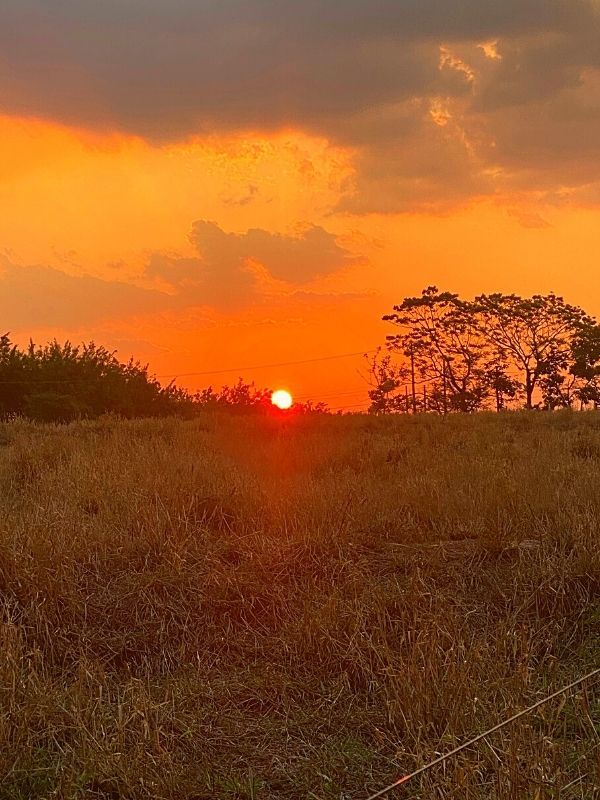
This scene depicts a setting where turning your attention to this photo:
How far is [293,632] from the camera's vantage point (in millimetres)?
4863

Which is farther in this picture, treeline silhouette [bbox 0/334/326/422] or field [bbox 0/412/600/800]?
treeline silhouette [bbox 0/334/326/422]

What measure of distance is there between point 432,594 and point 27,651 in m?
2.75

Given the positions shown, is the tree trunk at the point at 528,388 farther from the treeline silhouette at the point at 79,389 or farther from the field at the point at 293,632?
the field at the point at 293,632

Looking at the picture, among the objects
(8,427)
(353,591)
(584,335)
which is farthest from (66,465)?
(584,335)

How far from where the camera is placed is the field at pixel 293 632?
11.4 feet

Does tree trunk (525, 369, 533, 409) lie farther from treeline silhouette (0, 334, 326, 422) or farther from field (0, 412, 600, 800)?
field (0, 412, 600, 800)

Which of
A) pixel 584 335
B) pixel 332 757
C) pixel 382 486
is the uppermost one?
pixel 584 335

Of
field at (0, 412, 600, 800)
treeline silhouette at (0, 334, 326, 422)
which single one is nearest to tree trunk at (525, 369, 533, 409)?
treeline silhouette at (0, 334, 326, 422)

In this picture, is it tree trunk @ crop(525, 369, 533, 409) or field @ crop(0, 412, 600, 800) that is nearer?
field @ crop(0, 412, 600, 800)

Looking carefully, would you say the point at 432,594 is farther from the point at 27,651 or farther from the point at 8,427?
the point at 8,427

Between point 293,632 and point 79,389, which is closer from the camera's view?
point 293,632

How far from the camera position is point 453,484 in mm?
8320

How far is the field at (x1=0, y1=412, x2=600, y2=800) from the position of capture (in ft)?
11.4

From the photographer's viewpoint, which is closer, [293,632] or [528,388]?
[293,632]
